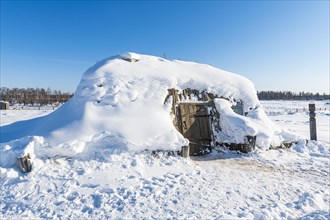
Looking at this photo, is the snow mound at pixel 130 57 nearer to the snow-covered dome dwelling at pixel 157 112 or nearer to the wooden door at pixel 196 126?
the snow-covered dome dwelling at pixel 157 112

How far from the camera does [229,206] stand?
15.7 ft

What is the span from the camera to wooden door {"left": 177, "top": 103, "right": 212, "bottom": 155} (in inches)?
342

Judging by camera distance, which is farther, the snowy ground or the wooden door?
the wooden door

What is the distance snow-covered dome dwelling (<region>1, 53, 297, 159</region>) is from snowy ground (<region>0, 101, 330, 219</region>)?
48cm

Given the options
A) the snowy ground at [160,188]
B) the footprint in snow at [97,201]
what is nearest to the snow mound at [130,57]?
the snowy ground at [160,188]

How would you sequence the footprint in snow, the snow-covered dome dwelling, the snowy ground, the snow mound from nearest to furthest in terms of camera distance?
the snowy ground < the footprint in snow < the snow-covered dome dwelling < the snow mound

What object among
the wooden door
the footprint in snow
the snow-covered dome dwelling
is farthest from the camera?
the wooden door

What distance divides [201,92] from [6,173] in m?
6.92

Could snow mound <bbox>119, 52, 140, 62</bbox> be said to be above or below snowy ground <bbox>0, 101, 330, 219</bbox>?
above

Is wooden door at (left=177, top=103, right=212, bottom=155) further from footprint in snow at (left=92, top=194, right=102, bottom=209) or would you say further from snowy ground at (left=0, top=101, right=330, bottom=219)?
footprint in snow at (left=92, top=194, right=102, bottom=209)

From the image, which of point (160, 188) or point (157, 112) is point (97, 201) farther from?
point (157, 112)

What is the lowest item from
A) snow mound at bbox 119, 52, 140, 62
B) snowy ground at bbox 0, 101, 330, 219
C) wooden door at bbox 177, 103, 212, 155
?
snowy ground at bbox 0, 101, 330, 219

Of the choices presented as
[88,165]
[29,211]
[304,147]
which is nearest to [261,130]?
[304,147]

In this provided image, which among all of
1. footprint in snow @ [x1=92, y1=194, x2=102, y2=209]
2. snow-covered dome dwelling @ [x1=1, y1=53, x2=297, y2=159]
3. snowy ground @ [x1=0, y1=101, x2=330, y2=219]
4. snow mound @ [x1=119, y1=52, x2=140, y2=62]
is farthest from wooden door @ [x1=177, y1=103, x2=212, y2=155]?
footprint in snow @ [x1=92, y1=194, x2=102, y2=209]
